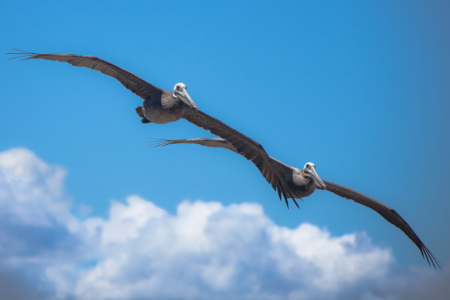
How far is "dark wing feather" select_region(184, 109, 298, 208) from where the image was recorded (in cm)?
1269

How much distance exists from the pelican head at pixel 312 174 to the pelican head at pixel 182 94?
4.81 meters

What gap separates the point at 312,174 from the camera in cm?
1473

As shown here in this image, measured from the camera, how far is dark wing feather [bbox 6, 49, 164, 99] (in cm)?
1200

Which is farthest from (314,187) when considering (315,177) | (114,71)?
(114,71)

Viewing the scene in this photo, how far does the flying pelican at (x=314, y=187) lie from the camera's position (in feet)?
48.0

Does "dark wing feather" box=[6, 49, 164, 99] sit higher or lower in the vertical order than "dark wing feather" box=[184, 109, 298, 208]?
higher

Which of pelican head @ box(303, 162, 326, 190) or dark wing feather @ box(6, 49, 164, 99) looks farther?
pelican head @ box(303, 162, 326, 190)

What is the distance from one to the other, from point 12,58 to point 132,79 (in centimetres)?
308

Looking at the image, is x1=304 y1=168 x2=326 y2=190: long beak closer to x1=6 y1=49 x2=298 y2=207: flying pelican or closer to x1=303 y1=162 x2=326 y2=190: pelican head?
x1=303 y1=162 x2=326 y2=190: pelican head

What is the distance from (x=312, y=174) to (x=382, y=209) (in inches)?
152

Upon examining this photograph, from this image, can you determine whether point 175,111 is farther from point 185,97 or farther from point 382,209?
point 382,209

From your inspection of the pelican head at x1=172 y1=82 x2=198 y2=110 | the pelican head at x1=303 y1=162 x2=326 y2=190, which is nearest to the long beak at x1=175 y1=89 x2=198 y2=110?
the pelican head at x1=172 y1=82 x2=198 y2=110

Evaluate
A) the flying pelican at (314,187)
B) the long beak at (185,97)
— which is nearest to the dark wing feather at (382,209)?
the flying pelican at (314,187)

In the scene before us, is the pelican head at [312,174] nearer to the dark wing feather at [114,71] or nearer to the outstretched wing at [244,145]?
the outstretched wing at [244,145]
